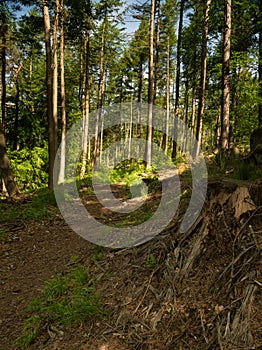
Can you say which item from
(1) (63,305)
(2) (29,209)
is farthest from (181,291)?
(2) (29,209)

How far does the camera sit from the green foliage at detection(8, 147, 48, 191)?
→ 16984 mm

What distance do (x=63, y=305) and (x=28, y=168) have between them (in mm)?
14713

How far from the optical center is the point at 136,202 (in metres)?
9.31

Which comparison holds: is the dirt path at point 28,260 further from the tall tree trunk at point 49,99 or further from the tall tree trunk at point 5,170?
the tall tree trunk at point 49,99

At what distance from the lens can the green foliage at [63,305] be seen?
11.4 feet

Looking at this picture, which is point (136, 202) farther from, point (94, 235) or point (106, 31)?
point (106, 31)

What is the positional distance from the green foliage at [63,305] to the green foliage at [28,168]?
13.5 meters

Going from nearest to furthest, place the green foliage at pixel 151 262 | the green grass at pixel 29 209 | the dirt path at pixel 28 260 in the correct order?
the green foliage at pixel 151 262, the dirt path at pixel 28 260, the green grass at pixel 29 209

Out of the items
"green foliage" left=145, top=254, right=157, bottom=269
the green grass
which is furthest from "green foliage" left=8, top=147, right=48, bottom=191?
"green foliage" left=145, top=254, right=157, bottom=269

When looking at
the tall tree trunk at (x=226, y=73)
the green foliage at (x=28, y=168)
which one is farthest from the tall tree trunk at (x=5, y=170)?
the tall tree trunk at (x=226, y=73)

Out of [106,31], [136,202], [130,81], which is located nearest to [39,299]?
[136,202]

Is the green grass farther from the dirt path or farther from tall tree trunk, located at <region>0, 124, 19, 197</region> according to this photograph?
tall tree trunk, located at <region>0, 124, 19, 197</region>

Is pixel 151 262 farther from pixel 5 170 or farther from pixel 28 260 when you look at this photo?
pixel 5 170

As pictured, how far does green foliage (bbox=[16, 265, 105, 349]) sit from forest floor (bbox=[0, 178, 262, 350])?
0.24 feet
